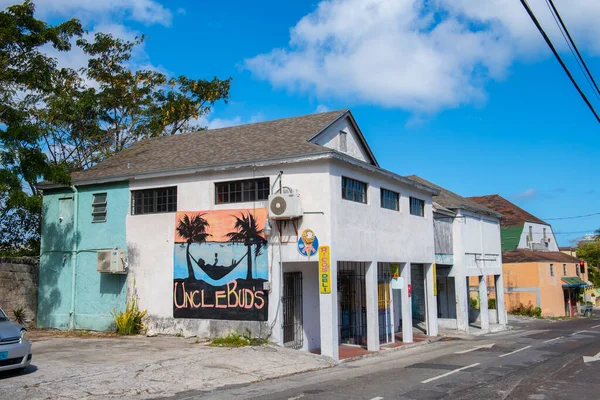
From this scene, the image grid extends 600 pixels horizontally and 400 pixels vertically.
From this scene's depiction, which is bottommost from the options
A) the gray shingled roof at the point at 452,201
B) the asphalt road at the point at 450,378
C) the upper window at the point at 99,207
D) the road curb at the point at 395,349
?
the road curb at the point at 395,349

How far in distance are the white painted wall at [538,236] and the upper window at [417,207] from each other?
2821 centimetres

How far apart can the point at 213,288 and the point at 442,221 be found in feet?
44.4

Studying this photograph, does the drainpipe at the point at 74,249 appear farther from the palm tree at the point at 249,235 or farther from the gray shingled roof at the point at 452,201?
the gray shingled roof at the point at 452,201

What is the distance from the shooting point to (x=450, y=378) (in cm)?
1215

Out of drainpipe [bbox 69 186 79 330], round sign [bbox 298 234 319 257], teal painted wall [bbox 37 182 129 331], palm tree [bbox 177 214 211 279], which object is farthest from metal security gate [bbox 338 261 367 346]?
drainpipe [bbox 69 186 79 330]

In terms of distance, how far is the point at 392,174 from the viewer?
19.7 meters

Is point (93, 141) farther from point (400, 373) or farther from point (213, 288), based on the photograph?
point (400, 373)

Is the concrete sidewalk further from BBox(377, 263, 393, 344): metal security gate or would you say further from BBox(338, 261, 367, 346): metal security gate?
BBox(377, 263, 393, 344): metal security gate

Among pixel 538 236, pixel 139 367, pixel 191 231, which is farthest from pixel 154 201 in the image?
pixel 538 236

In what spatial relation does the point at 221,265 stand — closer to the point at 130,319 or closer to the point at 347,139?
the point at 130,319

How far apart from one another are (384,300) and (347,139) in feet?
22.1

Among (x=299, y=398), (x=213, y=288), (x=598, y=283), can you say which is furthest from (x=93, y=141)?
(x=598, y=283)

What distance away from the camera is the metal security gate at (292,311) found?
56.1 feet

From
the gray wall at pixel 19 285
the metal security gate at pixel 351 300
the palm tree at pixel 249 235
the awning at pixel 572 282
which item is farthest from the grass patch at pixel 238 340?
the awning at pixel 572 282
